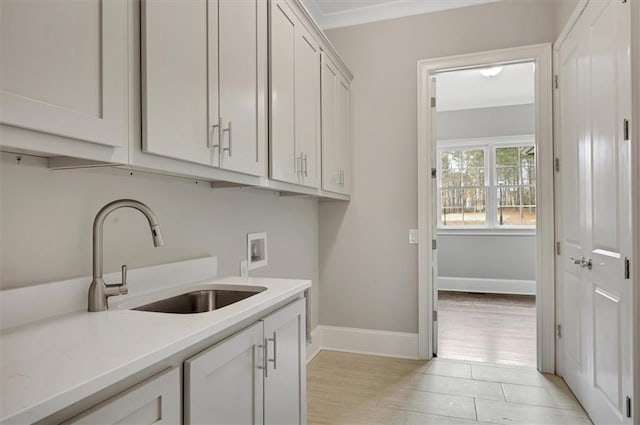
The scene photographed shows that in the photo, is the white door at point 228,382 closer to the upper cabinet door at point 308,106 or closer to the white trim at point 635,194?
the upper cabinet door at point 308,106

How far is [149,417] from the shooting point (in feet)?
2.81

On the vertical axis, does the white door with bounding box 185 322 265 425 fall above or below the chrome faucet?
below

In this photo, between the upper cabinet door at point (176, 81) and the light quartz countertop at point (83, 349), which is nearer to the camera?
the light quartz countertop at point (83, 349)

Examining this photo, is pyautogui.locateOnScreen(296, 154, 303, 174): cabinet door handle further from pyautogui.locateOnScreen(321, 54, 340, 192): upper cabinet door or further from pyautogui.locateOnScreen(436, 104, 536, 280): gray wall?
pyautogui.locateOnScreen(436, 104, 536, 280): gray wall

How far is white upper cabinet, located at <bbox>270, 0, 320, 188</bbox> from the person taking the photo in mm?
1920

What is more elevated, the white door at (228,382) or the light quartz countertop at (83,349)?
the light quartz countertop at (83,349)

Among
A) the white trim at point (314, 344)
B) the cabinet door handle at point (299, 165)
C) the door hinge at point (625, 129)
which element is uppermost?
the door hinge at point (625, 129)

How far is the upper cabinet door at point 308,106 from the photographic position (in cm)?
223

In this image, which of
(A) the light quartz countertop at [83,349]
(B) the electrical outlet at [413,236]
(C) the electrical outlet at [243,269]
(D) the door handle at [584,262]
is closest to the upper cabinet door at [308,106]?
(C) the electrical outlet at [243,269]

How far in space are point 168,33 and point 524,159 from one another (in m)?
5.79

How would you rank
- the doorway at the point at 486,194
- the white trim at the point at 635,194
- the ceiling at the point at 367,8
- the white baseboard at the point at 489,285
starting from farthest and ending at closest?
1. the white baseboard at the point at 489,285
2. the doorway at the point at 486,194
3. the ceiling at the point at 367,8
4. the white trim at the point at 635,194

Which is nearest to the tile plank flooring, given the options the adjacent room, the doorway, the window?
the adjacent room

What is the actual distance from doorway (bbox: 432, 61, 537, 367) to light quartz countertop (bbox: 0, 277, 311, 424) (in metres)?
4.57

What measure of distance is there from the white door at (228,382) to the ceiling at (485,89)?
4.09m
